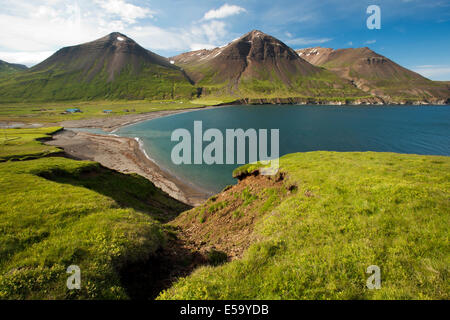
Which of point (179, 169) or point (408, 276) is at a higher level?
point (408, 276)

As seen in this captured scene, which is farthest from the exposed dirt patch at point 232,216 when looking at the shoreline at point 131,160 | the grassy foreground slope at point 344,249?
the shoreline at point 131,160

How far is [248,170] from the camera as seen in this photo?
2341 centimetres

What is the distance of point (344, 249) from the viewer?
29.2 feet

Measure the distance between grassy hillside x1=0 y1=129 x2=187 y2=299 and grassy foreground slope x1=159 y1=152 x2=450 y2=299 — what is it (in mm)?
3073

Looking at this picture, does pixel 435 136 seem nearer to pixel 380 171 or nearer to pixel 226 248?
pixel 380 171

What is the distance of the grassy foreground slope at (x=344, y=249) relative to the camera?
7113mm

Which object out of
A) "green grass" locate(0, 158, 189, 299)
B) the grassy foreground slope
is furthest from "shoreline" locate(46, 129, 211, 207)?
the grassy foreground slope

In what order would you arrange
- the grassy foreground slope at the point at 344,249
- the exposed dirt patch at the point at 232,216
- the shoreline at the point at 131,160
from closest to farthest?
the grassy foreground slope at the point at 344,249 → the exposed dirt patch at the point at 232,216 → the shoreline at the point at 131,160

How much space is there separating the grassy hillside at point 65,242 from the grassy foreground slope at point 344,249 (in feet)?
10.1

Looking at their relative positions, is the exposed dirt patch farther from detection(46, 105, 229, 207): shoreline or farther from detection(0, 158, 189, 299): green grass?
detection(46, 105, 229, 207): shoreline

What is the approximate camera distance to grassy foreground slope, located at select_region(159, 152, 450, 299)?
280 inches

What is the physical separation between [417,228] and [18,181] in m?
29.9

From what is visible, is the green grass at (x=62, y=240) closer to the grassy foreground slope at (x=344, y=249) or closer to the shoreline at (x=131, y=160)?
the grassy foreground slope at (x=344, y=249)

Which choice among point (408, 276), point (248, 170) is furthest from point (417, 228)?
point (248, 170)
